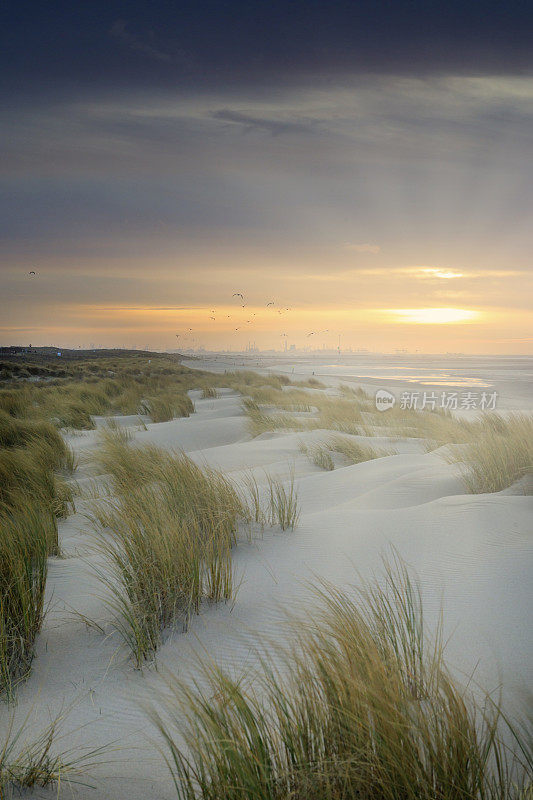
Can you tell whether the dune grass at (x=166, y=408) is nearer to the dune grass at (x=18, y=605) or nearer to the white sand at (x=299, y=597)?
the white sand at (x=299, y=597)

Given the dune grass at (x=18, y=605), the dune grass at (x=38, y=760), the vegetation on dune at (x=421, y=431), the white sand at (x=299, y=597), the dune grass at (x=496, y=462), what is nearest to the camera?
the dune grass at (x=38, y=760)

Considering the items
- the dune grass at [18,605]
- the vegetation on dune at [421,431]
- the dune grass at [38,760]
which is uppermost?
the vegetation on dune at [421,431]

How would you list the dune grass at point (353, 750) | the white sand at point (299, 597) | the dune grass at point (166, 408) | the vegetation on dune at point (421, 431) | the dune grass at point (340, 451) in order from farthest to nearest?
the dune grass at point (166, 408) < the dune grass at point (340, 451) < the vegetation on dune at point (421, 431) < the white sand at point (299, 597) < the dune grass at point (353, 750)

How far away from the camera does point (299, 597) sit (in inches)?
101

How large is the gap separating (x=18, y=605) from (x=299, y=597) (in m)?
1.27

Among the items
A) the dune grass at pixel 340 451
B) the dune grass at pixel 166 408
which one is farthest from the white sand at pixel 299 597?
the dune grass at pixel 166 408

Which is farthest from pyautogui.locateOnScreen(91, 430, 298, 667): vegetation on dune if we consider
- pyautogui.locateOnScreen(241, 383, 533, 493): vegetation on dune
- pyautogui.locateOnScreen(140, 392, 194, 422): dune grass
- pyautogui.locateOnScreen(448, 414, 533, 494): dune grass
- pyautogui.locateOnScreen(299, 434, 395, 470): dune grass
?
pyautogui.locateOnScreen(140, 392, 194, 422): dune grass

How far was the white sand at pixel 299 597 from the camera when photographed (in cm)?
Result: 178

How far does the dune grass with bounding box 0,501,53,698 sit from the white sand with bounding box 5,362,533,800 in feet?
0.25

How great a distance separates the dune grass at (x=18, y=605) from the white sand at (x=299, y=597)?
0.08 meters

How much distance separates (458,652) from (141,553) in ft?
4.84

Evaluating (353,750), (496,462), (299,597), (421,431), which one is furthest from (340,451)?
(353,750)

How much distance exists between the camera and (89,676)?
2041mm

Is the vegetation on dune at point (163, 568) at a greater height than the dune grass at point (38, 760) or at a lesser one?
greater
